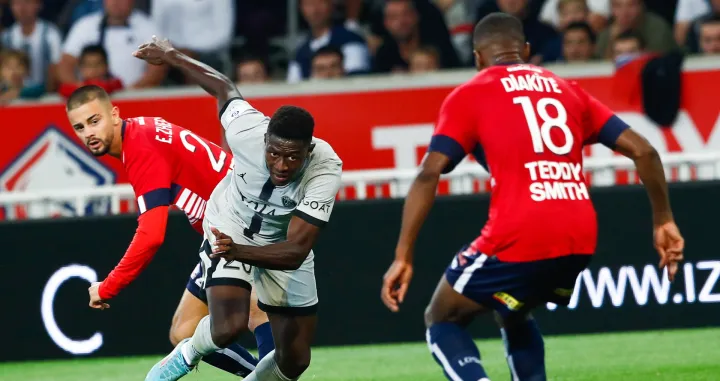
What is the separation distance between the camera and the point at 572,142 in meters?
5.79

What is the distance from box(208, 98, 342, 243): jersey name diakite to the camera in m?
6.54

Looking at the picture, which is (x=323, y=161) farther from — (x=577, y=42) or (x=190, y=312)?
(x=577, y=42)

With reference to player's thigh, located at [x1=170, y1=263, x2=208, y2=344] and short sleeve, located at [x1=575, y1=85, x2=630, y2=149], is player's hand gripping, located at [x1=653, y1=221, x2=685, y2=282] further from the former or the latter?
player's thigh, located at [x1=170, y1=263, x2=208, y2=344]

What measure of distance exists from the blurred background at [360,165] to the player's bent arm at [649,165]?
2.42 metres

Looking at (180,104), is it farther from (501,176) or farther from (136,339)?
(501,176)

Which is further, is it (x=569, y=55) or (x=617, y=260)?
(x=569, y=55)

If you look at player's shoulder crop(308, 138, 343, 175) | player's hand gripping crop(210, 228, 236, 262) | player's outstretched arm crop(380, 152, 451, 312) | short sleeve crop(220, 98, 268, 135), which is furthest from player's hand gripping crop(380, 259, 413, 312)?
short sleeve crop(220, 98, 268, 135)

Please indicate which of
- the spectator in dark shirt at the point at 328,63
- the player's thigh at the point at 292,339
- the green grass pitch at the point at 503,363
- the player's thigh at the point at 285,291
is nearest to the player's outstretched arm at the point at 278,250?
the player's thigh at the point at 285,291

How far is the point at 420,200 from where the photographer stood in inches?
221

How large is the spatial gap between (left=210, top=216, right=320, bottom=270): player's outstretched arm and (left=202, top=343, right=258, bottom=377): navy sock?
1.32 meters

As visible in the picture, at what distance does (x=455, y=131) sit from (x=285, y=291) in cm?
162

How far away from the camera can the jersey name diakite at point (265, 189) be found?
6.54m

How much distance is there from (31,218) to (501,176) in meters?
5.98

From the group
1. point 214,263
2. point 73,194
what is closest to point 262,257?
point 214,263
